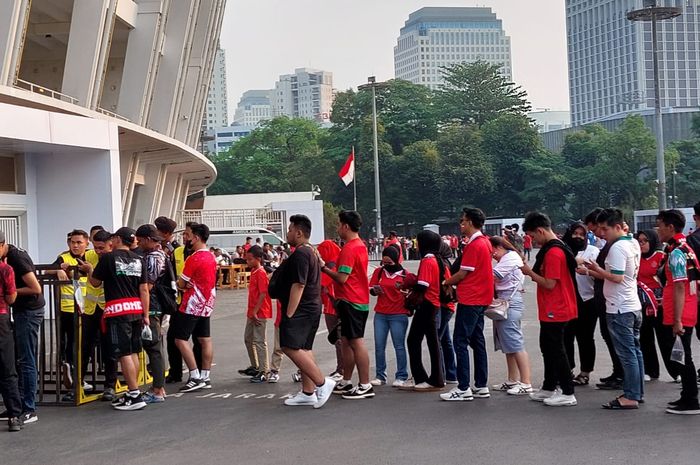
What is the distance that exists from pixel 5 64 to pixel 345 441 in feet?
54.5

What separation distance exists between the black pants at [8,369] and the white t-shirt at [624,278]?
5.50 m

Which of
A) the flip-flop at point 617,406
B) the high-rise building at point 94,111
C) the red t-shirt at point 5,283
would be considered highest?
the high-rise building at point 94,111

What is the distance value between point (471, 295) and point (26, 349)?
4377 mm

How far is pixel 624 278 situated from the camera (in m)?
8.53

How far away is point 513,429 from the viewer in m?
7.95

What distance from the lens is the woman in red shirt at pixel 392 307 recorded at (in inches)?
396

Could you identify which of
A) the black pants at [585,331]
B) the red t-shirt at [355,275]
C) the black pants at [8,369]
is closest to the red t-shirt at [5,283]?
the black pants at [8,369]

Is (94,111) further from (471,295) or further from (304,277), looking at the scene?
(471,295)

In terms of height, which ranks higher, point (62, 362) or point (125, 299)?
point (125, 299)

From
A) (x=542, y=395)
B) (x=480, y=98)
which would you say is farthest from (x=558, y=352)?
(x=480, y=98)

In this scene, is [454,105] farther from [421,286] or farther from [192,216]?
[421,286]

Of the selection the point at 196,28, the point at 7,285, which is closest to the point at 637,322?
the point at 7,285

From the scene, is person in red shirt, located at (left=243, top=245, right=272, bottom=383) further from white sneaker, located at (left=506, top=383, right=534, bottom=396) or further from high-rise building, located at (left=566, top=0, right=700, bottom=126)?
high-rise building, located at (left=566, top=0, right=700, bottom=126)

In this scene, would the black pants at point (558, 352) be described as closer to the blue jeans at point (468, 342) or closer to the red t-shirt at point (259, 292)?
the blue jeans at point (468, 342)
